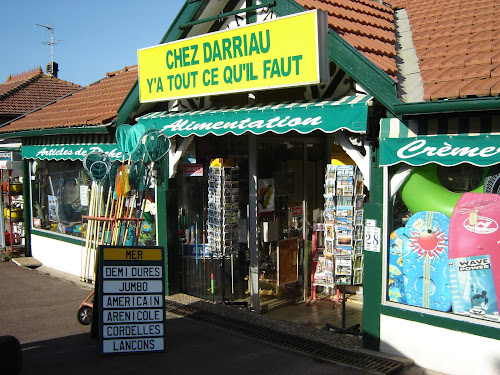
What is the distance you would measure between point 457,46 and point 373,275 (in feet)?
10.1

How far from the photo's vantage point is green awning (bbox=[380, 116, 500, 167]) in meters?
5.22

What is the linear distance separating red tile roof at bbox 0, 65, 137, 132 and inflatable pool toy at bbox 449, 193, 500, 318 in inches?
248

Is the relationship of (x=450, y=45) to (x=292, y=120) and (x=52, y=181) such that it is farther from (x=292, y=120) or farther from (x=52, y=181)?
(x=52, y=181)

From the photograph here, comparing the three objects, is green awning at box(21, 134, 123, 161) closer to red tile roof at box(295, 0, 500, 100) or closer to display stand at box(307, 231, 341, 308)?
display stand at box(307, 231, 341, 308)

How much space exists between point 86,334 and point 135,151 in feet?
8.93

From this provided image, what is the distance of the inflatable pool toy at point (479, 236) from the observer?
538cm

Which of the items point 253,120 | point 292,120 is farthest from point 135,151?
point 292,120

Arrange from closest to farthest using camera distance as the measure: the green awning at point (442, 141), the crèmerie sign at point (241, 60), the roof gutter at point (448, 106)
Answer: the roof gutter at point (448, 106) < the green awning at point (442, 141) < the crèmerie sign at point (241, 60)

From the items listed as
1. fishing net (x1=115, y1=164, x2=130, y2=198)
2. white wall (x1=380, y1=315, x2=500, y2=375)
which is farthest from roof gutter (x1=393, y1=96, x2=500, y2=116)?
fishing net (x1=115, y1=164, x2=130, y2=198)

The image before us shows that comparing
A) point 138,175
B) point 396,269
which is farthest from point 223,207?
point 396,269

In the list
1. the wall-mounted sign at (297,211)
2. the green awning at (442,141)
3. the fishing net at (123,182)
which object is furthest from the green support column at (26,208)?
the green awning at (442,141)

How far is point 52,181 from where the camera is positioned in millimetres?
12094

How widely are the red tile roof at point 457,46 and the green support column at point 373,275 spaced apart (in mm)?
1098

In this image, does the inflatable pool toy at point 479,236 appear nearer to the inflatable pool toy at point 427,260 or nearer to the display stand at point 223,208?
the inflatable pool toy at point 427,260
